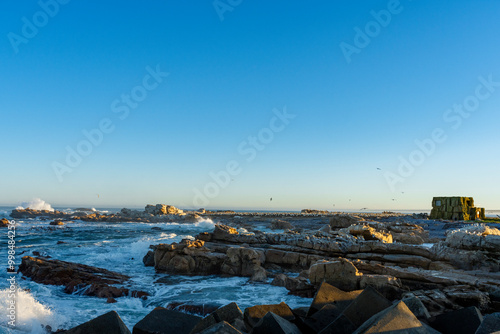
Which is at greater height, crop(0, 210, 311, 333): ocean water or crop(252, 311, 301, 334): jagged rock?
crop(252, 311, 301, 334): jagged rock

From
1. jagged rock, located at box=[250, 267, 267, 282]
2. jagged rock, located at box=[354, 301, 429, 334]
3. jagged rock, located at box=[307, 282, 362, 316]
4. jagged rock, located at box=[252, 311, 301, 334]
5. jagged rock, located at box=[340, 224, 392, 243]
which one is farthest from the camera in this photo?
jagged rock, located at box=[340, 224, 392, 243]

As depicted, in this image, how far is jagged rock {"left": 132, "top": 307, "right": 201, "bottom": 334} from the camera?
5.04 m

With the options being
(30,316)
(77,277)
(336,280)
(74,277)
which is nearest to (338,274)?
(336,280)

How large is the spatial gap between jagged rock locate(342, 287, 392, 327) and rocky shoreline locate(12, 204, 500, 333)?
16mm

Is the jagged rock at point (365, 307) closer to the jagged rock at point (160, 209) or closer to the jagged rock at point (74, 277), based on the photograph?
the jagged rock at point (74, 277)

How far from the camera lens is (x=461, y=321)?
4812 millimetres

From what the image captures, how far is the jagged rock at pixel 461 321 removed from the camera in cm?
463

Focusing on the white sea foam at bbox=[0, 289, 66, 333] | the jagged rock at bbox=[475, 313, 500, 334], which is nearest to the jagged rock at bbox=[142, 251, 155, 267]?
the white sea foam at bbox=[0, 289, 66, 333]

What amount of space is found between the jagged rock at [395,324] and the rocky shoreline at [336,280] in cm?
1

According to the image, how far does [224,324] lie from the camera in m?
4.03

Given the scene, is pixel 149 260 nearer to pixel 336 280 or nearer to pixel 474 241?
pixel 336 280

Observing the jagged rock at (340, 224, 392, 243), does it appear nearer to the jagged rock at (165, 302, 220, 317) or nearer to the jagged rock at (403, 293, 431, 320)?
the jagged rock at (165, 302, 220, 317)

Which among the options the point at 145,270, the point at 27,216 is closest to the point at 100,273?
the point at 145,270

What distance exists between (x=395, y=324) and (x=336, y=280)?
629 cm
